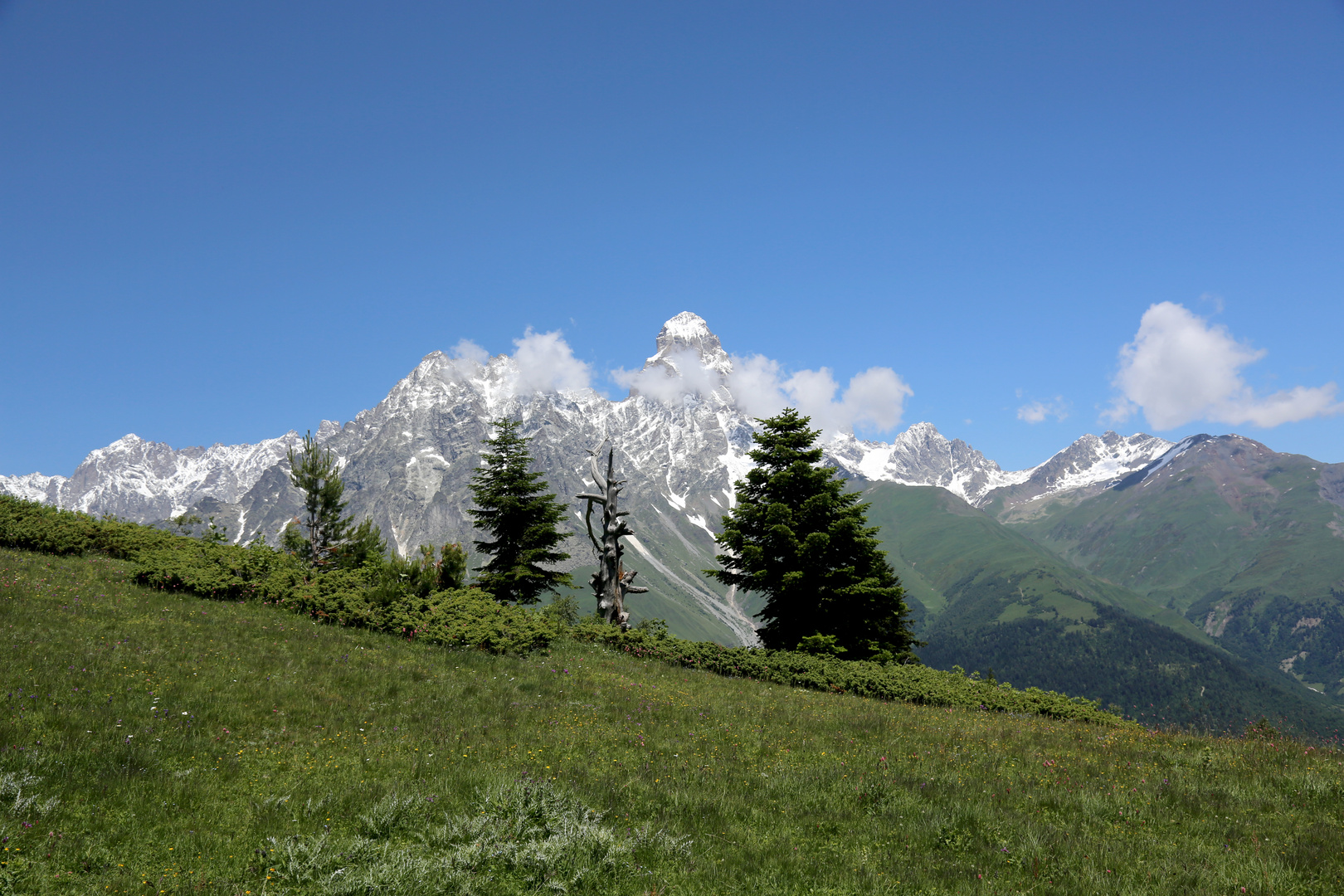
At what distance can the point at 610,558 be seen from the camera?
37781 mm

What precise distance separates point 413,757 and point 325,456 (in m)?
56.4

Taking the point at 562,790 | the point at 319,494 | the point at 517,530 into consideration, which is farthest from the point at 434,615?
the point at 319,494

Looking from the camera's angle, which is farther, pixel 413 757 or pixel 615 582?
pixel 615 582

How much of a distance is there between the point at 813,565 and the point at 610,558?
10.6m

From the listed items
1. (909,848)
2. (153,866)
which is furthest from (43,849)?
(909,848)

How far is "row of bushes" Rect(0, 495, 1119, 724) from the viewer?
23.8 m

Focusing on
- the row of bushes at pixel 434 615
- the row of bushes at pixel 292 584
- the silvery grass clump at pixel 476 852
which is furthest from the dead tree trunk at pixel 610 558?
the silvery grass clump at pixel 476 852

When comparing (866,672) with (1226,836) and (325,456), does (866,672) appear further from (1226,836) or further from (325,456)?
(325,456)

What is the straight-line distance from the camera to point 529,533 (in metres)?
45.6

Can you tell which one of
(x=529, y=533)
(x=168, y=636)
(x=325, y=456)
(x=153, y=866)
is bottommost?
(x=153, y=866)

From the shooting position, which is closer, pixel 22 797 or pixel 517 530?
pixel 22 797

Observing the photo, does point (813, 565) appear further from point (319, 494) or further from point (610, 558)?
point (319, 494)

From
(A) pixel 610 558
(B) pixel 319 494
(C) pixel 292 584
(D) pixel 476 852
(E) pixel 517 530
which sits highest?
A: (B) pixel 319 494

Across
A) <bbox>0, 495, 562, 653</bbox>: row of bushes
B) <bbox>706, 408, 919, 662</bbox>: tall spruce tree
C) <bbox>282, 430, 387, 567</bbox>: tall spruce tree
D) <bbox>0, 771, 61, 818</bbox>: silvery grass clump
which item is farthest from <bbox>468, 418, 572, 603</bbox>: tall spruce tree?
<bbox>0, 771, 61, 818</bbox>: silvery grass clump
